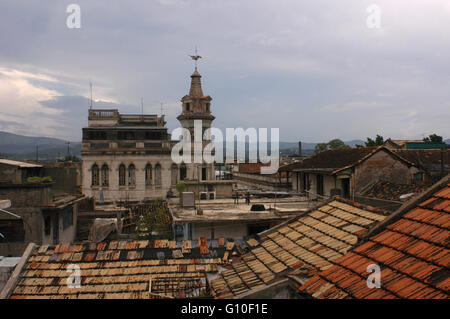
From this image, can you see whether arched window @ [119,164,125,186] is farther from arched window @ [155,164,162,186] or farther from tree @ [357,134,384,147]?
tree @ [357,134,384,147]

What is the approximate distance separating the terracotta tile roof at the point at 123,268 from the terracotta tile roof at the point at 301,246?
1254 millimetres

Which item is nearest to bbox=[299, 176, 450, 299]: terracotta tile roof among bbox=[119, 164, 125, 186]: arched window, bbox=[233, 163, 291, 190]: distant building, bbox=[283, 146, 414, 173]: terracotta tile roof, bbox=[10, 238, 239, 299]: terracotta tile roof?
bbox=[10, 238, 239, 299]: terracotta tile roof

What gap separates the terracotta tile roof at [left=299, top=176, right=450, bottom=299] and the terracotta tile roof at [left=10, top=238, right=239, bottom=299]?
4.44 metres

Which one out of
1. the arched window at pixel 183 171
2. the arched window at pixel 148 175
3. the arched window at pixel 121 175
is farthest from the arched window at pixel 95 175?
the arched window at pixel 183 171

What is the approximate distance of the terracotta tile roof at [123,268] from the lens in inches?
378

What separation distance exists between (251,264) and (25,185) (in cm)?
1509

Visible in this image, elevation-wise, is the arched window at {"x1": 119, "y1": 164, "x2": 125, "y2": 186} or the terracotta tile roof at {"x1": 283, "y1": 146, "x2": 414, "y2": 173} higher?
the terracotta tile roof at {"x1": 283, "y1": 146, "x2": 414, "y2": 173}

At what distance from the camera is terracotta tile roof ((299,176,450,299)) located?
5.10 meters

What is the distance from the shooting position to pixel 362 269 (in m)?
6.02

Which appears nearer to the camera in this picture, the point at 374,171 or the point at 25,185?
the point at 25,185

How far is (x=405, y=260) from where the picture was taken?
18.8ft

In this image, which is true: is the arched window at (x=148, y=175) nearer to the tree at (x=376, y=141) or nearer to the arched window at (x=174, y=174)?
the arched window at (x=174, y=174)
